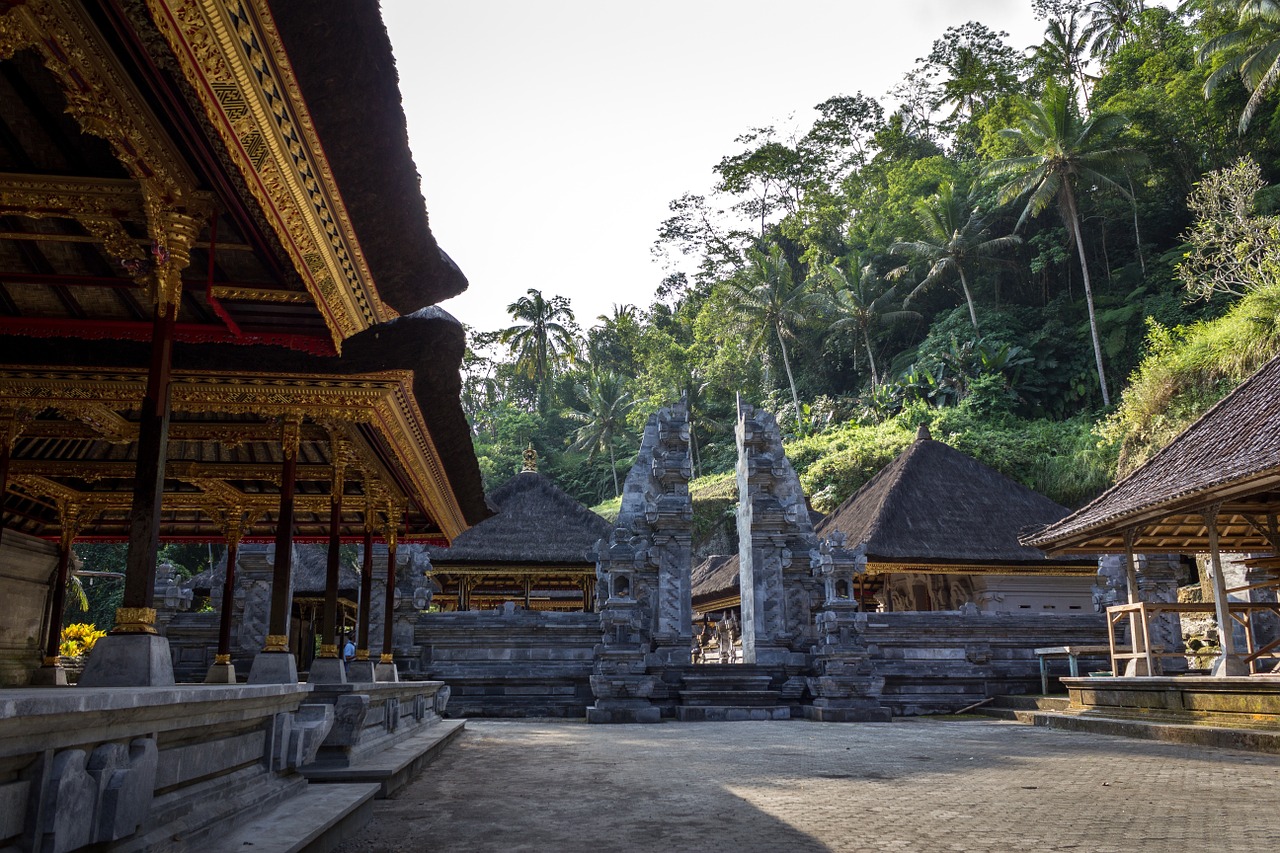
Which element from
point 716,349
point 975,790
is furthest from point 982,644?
point 716,349

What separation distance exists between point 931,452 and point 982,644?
8.51 meters

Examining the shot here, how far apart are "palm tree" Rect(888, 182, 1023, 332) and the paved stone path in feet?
120

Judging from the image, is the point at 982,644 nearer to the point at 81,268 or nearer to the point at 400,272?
the point at 400,272

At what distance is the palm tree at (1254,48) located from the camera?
3009cm

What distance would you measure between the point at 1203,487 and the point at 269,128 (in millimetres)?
10785

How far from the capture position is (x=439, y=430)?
9.02 meters

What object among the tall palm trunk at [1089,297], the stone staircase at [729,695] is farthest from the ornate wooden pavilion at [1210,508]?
the tall palm trunk at [1089,297]

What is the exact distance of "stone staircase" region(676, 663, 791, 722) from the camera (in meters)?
16.2

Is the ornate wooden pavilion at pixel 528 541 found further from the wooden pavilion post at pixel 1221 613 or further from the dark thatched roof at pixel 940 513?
the wooden pavilion post at pixel 1221 613

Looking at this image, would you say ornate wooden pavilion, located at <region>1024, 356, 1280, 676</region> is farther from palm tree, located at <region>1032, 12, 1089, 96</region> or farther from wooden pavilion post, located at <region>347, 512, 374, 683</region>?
palm tree, located at <region>1032, 12, 1089, 96</region>

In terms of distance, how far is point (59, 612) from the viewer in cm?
1079

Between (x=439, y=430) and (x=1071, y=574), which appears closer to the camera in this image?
(x=439, y=430)

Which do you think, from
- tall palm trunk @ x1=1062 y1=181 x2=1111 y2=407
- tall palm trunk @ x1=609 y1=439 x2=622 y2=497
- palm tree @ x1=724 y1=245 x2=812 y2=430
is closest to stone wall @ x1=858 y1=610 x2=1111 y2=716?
tall palm trunk @ x1=1062 y1=181 x2=1111 y2=407

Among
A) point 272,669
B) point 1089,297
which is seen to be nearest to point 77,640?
point 272,669
